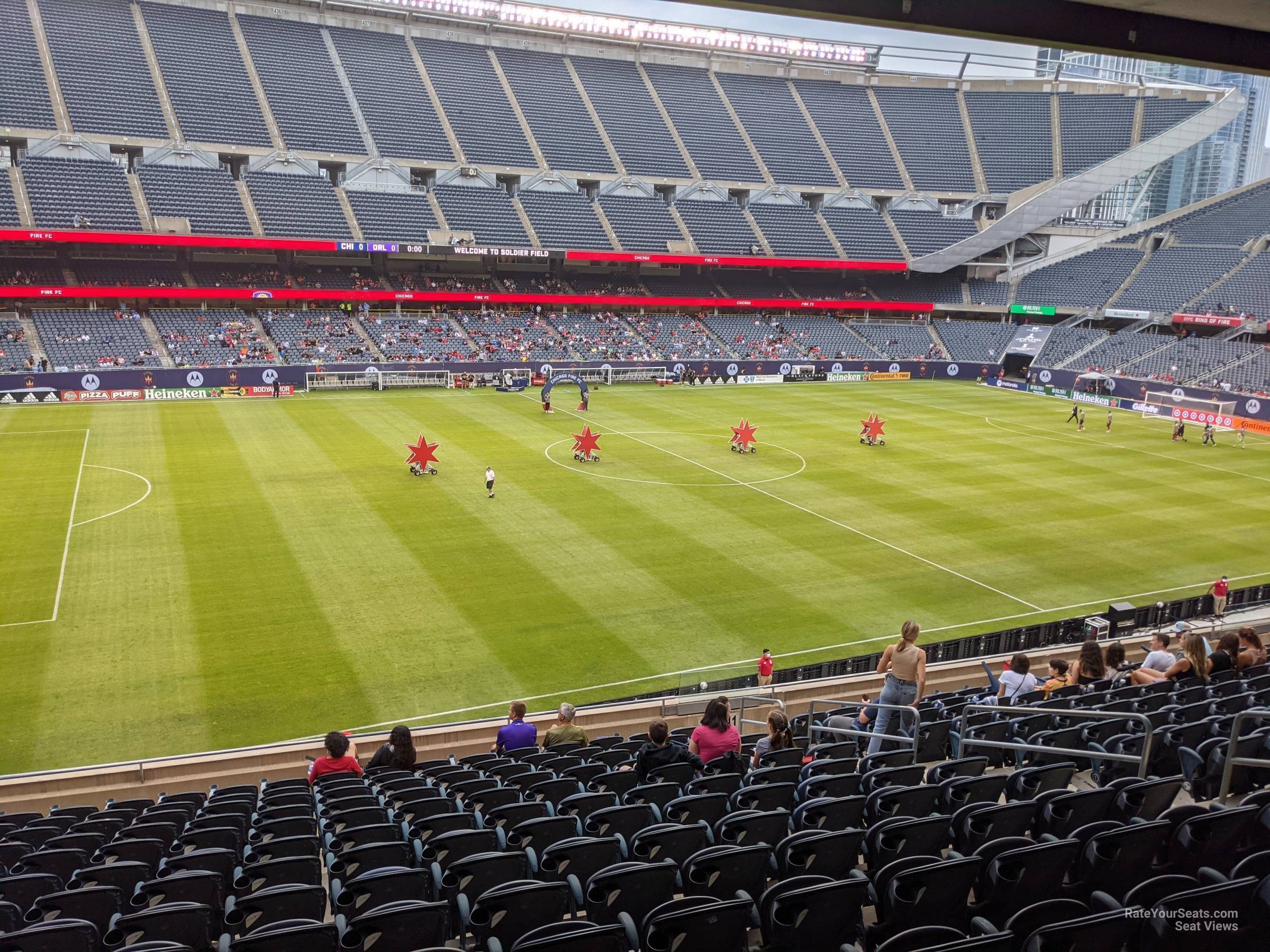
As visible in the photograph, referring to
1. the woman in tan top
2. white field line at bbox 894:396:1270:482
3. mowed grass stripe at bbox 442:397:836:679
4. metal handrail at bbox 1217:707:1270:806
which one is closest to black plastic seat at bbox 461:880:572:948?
metal handrail at bbox 1217:707:1270:806

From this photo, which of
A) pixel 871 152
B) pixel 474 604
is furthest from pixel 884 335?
pixel 474 604

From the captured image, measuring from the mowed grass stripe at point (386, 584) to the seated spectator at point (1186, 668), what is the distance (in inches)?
547

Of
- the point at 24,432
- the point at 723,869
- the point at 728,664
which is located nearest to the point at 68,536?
the point at 24,432

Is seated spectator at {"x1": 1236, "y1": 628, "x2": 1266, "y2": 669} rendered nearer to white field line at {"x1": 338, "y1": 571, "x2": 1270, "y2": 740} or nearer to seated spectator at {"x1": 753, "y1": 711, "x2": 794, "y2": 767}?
seated spectator at {"x1": 753, "y1": 711, "x2": 794, "y2": 767}

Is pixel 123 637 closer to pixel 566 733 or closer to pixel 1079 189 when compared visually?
pixel 566 733

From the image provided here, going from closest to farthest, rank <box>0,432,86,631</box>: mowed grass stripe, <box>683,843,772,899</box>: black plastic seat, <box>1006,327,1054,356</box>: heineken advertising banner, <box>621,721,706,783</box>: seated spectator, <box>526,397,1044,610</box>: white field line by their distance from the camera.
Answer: <box>683,843,772,899</box>: black plastic seat
<box>621,721,706,783</box>: seated spectator
<box>0,432,86,631</box>: mowed grass stripe
<box>526,397,1044,610</box>: white field line
<box>1006,327,1054,356</box>: heineken advertising banner

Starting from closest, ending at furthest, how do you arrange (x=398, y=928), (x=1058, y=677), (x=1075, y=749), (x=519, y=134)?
(x=398, y=928)
(x=1075, y=749)
(x=1058, y=677)
(x=519, y=134)

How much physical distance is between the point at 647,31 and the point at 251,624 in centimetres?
8701

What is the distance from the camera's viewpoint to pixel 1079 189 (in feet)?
299

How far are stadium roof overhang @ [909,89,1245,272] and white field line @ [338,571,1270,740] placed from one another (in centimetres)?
6586

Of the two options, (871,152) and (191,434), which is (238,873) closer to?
(191,434)

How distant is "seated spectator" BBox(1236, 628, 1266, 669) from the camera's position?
48.4 ft

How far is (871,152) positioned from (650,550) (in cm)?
8124

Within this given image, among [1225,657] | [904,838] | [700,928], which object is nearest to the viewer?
[700,928]
